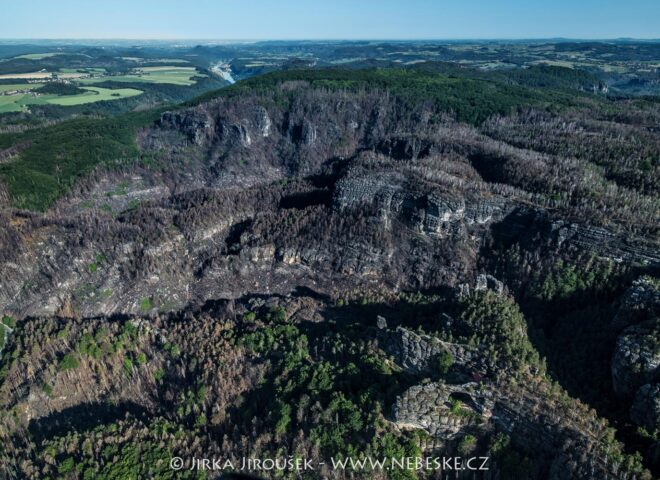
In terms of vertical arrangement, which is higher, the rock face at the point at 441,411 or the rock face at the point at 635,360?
the rock face at the point at 635,360

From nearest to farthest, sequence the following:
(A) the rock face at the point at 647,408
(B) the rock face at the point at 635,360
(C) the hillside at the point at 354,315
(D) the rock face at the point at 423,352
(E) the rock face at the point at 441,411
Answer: (A) the rock face at the point at 647,408 < (E) the rock face at the point at 441,411 < (C) the hillside at the point at 354,315 < (B) the rock face at the point at 635,360 < (D) the rock face at the point at 423,352

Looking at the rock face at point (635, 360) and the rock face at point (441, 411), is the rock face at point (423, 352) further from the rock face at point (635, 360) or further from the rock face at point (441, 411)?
the rock face at point (635, 360)

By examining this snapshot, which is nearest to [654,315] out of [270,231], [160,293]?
[270,231]

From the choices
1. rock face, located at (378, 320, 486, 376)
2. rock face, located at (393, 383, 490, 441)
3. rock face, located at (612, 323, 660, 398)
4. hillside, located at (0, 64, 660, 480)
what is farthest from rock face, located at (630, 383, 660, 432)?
rock face, located at (393, 383, 490, 441)

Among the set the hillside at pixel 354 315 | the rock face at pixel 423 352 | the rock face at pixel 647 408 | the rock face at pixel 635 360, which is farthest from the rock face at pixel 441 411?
the rock face at pixel 635 360

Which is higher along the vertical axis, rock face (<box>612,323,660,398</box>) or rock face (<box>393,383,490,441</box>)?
rock face (<box>612,323,660,398</box>)

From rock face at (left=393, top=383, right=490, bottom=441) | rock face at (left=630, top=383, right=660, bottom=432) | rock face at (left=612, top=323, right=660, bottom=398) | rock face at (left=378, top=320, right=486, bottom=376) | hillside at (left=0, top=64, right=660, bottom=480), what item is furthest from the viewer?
rock face at (left=378, top=320, right=486, bottom=376)

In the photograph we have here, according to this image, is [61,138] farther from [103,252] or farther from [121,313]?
[121,313]

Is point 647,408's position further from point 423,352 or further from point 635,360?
point 423,352

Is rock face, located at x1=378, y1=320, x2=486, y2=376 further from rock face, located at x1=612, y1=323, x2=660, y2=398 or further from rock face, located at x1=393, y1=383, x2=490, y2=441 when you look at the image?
rock face, located at x1=612, y1=323, x2=660, y2=398

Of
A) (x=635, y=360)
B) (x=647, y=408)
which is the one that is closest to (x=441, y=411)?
(x=647, y=408)

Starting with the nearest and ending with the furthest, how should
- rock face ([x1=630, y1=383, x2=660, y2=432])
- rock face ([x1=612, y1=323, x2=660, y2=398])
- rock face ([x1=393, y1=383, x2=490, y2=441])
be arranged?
rock face ([x1=630, y1=383, x2=660, y2=432])
rock face ([x1=393, y1=383, x2=490, y2=441])
rock face ([x1=612, y1=323, x2=660, y2=398])

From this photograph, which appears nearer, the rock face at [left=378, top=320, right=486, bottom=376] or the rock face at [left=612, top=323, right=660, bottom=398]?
the rock face at [left=612, top=323, right=660, bottom=398]
